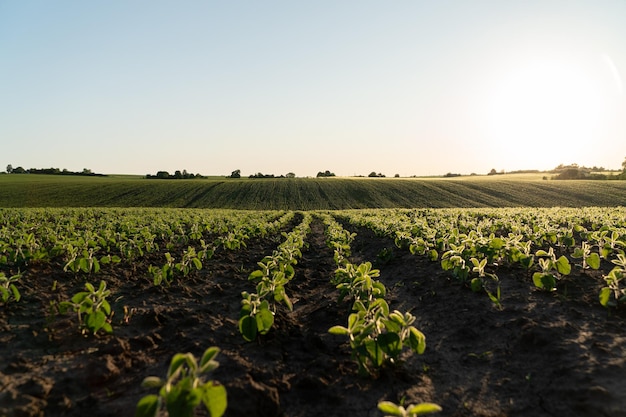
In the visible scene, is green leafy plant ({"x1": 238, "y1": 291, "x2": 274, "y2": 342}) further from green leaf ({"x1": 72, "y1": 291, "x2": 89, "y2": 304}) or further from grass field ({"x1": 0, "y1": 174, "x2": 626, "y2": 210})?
grass field ({"x1": 0, "y1": 174, "x2": 626, "y2": 210})

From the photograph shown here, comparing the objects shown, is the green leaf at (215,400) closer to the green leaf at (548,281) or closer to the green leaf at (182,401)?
the green leaf at (182,401)

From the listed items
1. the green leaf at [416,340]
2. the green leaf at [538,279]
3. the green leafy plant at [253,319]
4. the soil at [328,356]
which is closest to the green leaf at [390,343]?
the green leaf at [416,340]

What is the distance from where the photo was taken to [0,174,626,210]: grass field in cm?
5446

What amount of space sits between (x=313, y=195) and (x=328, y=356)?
5841 cm

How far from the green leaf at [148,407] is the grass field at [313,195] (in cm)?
5126

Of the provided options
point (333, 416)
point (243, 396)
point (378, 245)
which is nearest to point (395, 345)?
point (333, 416)

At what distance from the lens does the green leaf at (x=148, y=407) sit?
233 centimetres

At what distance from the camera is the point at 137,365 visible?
402 centimetres

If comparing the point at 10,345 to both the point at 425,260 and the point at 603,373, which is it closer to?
→ the point at 603,373

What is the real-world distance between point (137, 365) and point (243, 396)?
4.90 ft

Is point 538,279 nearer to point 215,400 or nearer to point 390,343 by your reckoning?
point 390,343

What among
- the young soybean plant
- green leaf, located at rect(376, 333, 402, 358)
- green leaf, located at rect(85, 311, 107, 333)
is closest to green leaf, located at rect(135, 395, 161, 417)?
the young soybean plant

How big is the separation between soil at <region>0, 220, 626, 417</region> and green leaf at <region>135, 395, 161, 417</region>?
898 mm

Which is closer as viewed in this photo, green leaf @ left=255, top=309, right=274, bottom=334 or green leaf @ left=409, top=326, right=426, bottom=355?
green leaf @ left=409, top=326, right=426, bottom=355
